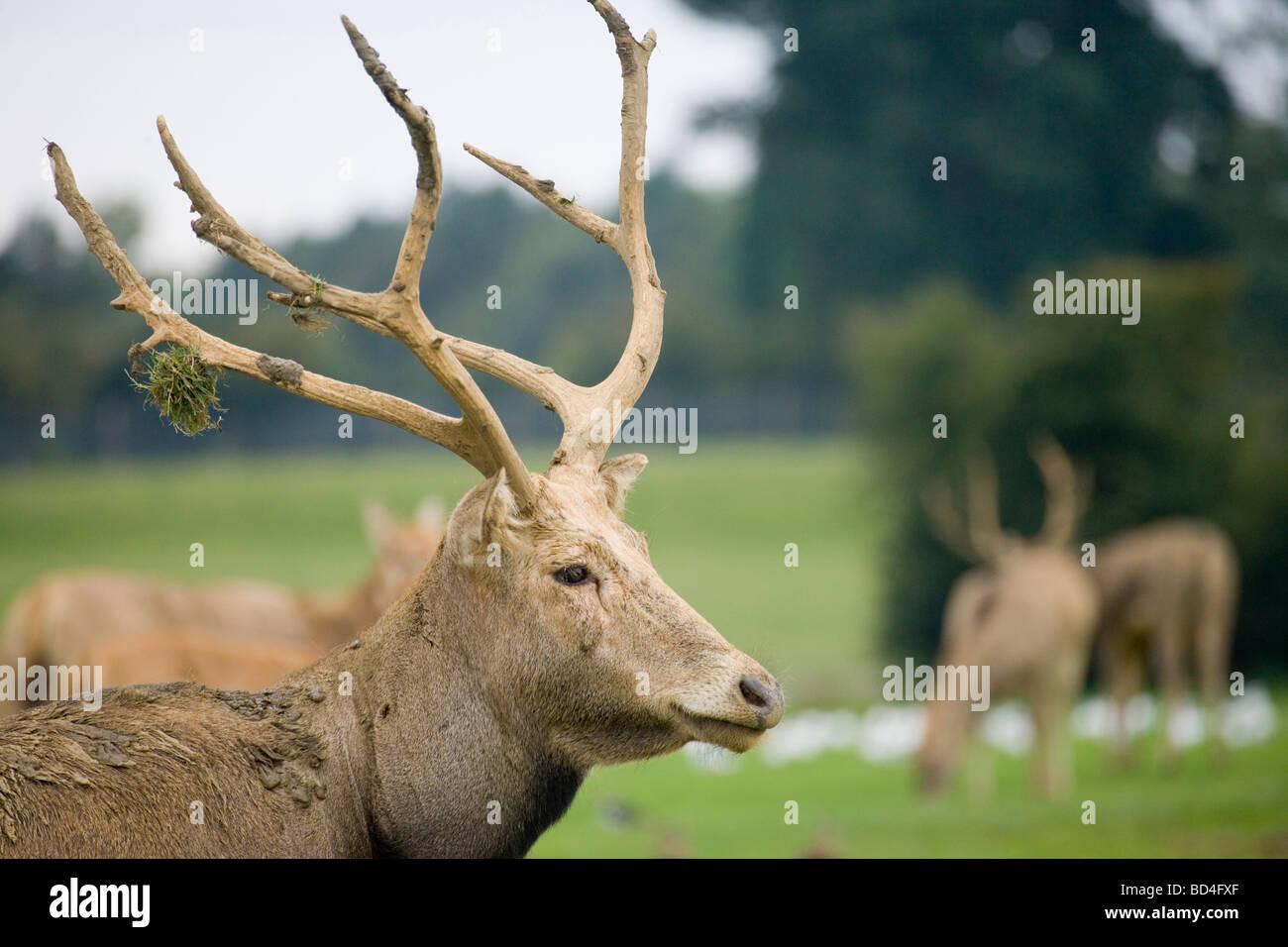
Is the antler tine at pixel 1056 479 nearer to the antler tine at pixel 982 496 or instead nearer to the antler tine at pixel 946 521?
the antler tine at pixel 982 496

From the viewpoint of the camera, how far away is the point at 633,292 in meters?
6.13

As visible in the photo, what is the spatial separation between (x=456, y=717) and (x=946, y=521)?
21.0 meters

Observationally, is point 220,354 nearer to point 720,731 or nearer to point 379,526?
point 720,731

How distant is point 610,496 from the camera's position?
5.63 m

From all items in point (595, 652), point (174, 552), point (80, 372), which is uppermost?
point (80, 372)

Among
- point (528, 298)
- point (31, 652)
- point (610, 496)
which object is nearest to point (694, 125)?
point (528, 298)

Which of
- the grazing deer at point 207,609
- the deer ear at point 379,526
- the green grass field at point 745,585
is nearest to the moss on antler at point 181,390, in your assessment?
the green grass field at point 745,585

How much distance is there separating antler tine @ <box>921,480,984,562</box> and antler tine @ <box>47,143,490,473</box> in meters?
19.5

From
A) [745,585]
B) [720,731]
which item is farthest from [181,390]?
[745,585]

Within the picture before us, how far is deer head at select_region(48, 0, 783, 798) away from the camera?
4.89 meters

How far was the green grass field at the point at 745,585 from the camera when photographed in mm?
15609

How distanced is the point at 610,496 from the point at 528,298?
69178mm

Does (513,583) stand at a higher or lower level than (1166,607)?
lower
